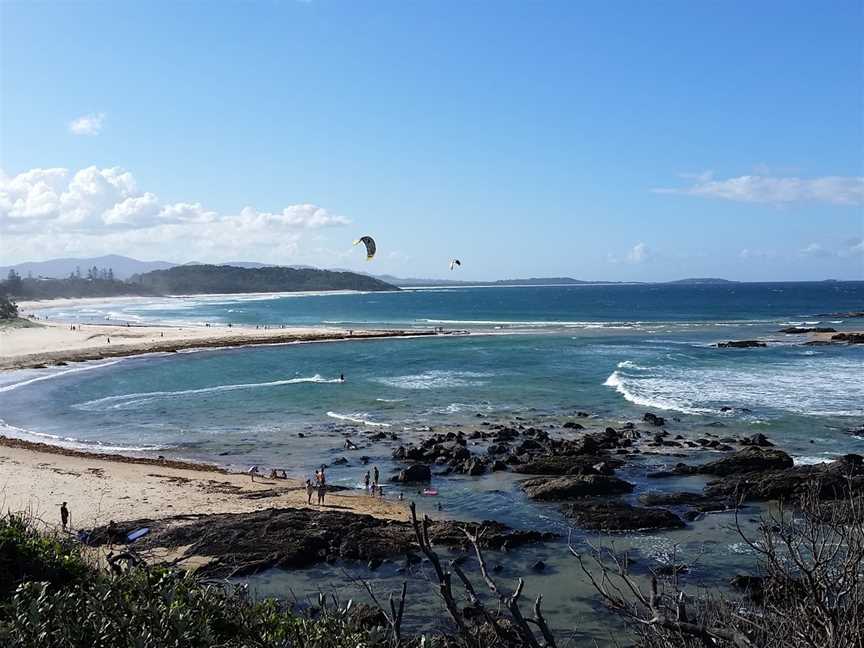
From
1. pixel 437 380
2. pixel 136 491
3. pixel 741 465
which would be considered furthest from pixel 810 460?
pixel 437 380

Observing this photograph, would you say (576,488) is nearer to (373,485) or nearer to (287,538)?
(373,485)

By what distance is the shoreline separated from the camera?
49.8 metres

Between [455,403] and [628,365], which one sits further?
[628,365]

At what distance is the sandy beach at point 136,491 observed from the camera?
17547 mm

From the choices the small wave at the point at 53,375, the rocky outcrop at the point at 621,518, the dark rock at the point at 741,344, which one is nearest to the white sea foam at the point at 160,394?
the small wave at the point at 53,375

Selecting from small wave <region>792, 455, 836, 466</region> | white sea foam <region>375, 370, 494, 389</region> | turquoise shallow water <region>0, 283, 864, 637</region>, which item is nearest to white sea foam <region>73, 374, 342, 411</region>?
turquoise shallow water <region>0, 283, 864, 637</region>

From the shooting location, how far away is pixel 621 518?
55.3 feet

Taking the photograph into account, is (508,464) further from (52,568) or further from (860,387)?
(860,387)

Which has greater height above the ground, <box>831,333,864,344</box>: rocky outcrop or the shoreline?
<box>831,333,864,344</box>: rocky outcrop

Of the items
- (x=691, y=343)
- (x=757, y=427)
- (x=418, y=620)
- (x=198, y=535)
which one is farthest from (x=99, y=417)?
(x=691, y=343)

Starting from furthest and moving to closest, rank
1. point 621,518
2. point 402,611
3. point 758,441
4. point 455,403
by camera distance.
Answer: point 455,403
point 758,441
point 621,518
point 402,611

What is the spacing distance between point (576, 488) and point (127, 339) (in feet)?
168

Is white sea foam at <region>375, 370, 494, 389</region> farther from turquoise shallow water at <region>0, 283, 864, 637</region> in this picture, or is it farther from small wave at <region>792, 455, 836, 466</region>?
small wave at <region>792, 455, 836, 466</region>

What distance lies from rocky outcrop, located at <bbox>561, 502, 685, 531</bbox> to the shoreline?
40.0 m
